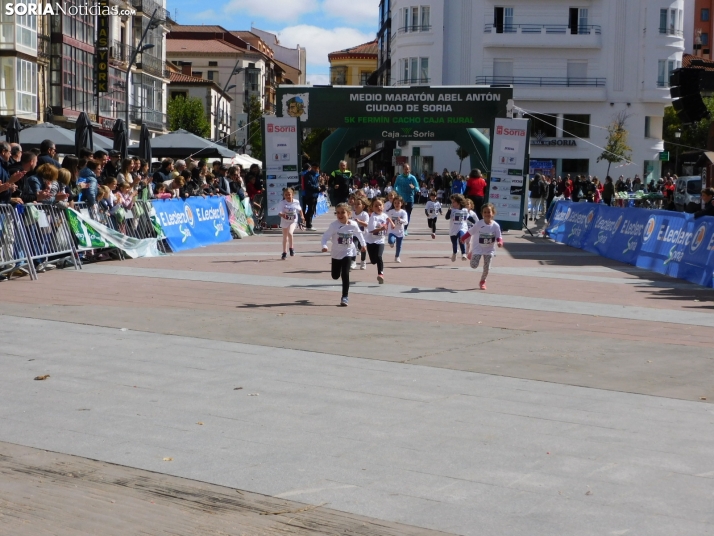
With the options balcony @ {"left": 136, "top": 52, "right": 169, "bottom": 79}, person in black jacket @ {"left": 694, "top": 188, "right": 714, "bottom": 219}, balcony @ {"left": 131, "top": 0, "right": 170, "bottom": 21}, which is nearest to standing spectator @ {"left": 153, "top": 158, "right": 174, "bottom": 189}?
person in black jacket @ {"left": 694, "top": 188, "right": 714, "bottom": 219}

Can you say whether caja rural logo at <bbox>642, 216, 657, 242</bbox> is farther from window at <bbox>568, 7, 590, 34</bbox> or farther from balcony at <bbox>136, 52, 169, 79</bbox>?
balcony at <bbox>136, 52, 169, 79</bbox>

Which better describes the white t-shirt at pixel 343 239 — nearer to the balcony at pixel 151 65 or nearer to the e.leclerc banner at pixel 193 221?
the e.leclerc banner at pixel 193 221

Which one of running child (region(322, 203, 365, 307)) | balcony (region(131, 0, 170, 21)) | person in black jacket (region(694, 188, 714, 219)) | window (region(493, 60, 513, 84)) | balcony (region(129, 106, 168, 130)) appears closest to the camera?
running child (region(322, 203, 365, 307))

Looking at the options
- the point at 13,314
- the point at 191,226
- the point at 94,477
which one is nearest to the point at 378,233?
the point at 13,314

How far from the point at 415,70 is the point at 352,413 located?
6459 centimetres

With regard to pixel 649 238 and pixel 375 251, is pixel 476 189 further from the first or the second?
pixel 375 251

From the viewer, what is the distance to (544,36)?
6744 cm

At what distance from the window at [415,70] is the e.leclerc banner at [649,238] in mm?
44152

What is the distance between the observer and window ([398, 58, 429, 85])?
69625 mm

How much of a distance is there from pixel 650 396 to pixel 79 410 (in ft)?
14.0

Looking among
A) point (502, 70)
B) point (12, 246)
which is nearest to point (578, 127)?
point (502, 70)

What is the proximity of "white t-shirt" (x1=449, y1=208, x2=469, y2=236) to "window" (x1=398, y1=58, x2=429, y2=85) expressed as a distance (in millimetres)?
51495

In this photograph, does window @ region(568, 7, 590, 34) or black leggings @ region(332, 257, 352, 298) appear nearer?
black leggings @ region(332, 257, 352, 298)

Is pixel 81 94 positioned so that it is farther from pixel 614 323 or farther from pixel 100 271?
pixel 614 323
